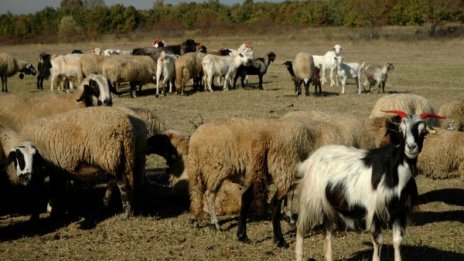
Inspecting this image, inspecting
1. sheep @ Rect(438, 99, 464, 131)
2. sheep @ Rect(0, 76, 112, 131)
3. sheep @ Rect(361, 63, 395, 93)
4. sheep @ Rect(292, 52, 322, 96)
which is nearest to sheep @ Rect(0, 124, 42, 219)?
sheep @ Rect(0, 76, 112, 131)

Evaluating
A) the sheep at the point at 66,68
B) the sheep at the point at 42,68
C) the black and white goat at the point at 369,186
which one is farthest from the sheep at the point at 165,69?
the black and white goat at the point at 369,186

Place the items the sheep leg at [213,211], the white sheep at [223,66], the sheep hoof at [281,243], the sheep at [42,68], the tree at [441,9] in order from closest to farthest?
the sheep hoof at [281,243]
the sheep leg at [213,211]
the white sheep at [223,66]
the sheep at [42,68]
the tree at [441,9]

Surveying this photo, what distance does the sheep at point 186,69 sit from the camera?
2361 centimetres

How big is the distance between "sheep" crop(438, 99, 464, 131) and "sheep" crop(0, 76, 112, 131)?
700cm

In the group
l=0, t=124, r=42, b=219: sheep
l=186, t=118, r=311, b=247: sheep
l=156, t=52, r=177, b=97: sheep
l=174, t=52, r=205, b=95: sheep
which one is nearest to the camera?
l=186, t=118, r=311, b=247: sheep

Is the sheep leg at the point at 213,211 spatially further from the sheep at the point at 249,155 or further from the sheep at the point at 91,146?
the sheep at the point at 91,146

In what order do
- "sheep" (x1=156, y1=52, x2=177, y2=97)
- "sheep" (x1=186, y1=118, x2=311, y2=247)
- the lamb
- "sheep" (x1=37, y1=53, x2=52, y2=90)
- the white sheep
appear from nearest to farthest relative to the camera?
1. "sheep" (x1=186, y1=118, x2=311, y2=247)
2. the lamb
3. "sheep" (x1=156, y1=52, x2=177, y2=97)
4. the white sheep
5. "sheep" (x1=37, y1=53, x2=52, y2=90)

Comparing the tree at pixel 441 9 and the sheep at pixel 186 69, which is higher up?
the tree at pixel 441 9

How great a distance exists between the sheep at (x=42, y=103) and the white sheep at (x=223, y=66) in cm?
1266

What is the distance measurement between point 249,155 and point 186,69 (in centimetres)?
1625

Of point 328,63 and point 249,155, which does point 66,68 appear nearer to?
point 328,63

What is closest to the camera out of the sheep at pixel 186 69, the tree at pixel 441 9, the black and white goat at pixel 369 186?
the black and white goat at pixel 369 186

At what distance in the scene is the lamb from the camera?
361 inches

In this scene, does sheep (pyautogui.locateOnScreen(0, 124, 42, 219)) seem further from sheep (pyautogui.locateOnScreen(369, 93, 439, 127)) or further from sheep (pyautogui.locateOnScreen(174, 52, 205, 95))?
sheep (pyautogui.locateOnScreen(174, 52, 205, 95))
